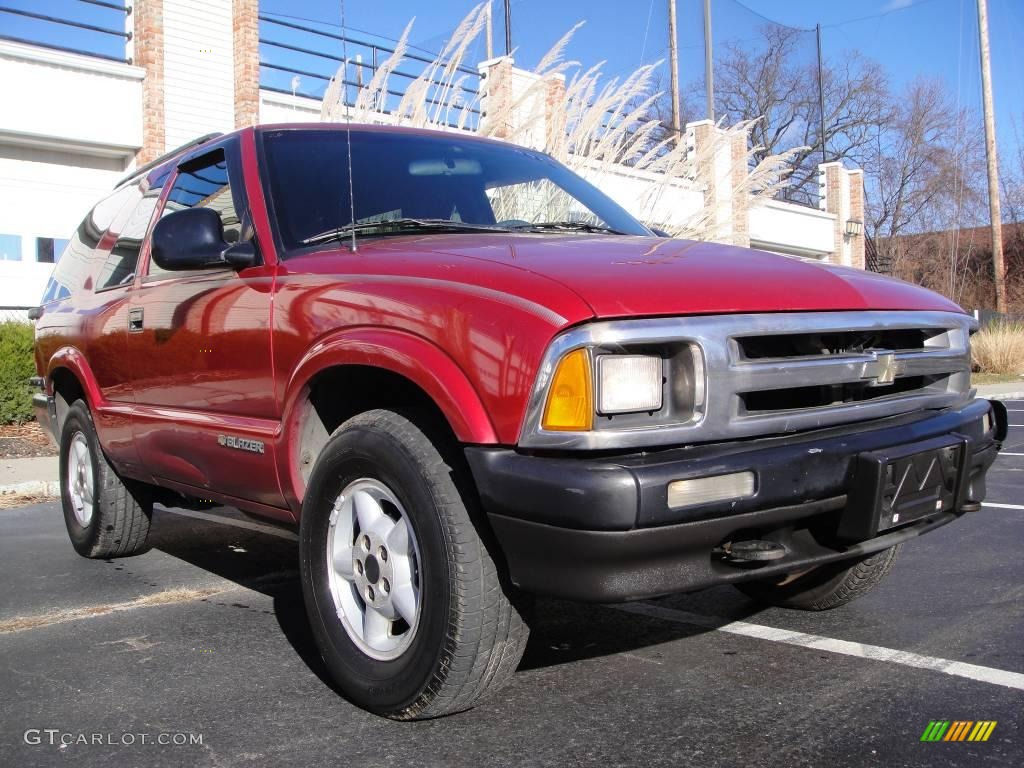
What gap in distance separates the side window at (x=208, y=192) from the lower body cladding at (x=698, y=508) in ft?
5.82

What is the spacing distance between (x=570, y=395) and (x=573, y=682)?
1143mm

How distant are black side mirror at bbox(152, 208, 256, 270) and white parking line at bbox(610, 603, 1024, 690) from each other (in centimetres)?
200

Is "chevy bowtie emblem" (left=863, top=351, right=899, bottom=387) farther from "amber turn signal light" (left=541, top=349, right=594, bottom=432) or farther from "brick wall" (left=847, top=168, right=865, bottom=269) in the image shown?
"brick wall" (left=847, top=168, right=865, bottom=269)

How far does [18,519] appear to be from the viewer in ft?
22.2

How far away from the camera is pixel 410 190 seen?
3887mm

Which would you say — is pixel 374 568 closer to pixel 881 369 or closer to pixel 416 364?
pixel 416 364

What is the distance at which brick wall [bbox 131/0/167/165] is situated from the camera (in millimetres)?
15508

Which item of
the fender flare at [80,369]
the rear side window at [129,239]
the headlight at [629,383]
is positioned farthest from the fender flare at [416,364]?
the fender flare at [80,369]

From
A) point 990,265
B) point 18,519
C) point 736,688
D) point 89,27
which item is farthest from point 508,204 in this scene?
point 990,265

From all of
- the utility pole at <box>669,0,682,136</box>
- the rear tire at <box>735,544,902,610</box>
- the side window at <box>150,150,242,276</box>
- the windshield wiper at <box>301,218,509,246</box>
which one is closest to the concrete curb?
the side window at <box>150,150,242,276</box>

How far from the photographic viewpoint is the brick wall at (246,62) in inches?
651

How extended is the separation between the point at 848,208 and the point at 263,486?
2896cm

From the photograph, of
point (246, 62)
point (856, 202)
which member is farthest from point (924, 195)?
point (246, 62)

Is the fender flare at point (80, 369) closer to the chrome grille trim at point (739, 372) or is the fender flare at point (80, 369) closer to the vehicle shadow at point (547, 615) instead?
the vehicle shadow at point (547, 615)
